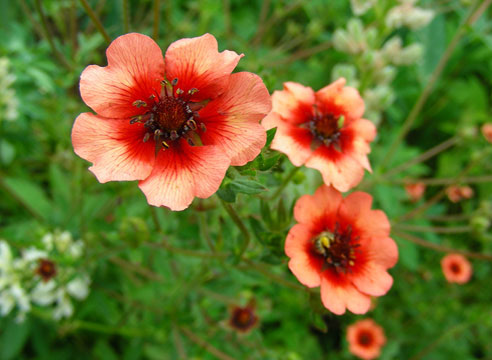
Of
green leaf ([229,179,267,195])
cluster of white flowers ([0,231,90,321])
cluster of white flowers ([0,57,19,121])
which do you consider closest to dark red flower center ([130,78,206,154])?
green leaf ([229,179,267,195])

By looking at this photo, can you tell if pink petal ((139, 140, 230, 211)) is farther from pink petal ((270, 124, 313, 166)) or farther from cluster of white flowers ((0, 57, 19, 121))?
cluster of white flowers ((0, 57, 19, 121))

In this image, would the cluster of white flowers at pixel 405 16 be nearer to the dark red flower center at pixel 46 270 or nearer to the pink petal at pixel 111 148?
the pink petal at pixel 111 148

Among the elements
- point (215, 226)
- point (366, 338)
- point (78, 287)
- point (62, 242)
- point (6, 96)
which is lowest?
point (366, 338)

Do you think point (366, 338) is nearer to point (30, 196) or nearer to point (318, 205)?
point (318, 205)

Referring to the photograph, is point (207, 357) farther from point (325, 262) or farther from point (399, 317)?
point (399, 317)

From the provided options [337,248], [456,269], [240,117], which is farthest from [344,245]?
[456,269]

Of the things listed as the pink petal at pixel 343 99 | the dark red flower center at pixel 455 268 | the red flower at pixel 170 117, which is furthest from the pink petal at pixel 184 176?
the dark red flower center at pixel 455 268
